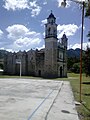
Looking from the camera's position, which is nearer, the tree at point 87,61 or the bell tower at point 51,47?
the tree at point 87,61

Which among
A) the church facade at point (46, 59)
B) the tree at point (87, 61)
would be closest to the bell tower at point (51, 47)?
the church facade at point (46, 59)

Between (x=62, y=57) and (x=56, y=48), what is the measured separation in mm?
7452

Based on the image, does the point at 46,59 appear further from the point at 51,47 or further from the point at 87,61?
the point at 87,61

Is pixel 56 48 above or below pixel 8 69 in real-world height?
above

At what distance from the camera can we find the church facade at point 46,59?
7594cm

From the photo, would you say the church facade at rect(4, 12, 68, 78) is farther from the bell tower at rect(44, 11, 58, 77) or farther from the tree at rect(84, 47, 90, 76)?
the tree at rect(84, 47, 90, 76)

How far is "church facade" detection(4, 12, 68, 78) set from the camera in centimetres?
7594

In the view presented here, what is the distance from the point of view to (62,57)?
3295 inches

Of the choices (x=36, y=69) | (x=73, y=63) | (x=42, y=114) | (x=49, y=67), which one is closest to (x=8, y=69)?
(x=36, y=69)

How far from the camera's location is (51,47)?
75.4m

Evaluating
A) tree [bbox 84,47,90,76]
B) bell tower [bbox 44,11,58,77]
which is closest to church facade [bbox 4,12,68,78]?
bell tower [bbox 44,11,58,77]

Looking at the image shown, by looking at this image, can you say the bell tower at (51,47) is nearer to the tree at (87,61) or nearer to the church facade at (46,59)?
the church facade at (46,59)

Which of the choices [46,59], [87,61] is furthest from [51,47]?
[87,61]

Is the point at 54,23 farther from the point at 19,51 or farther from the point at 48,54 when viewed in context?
the point at 19,51
